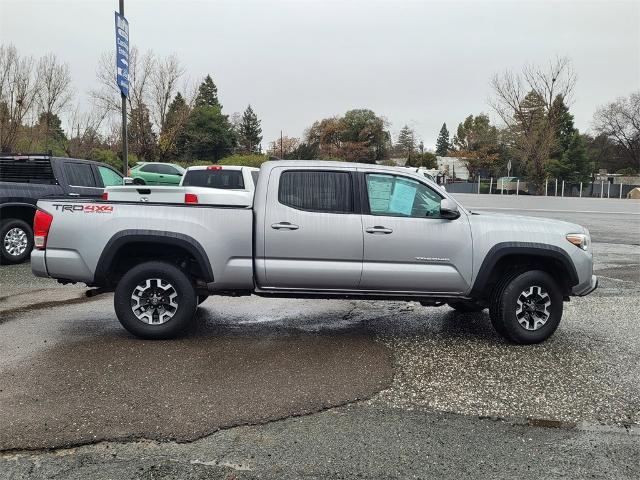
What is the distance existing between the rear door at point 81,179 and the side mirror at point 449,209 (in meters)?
8.02

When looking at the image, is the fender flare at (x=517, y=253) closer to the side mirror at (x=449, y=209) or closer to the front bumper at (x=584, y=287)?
the front bumper at (x=584, y=287)

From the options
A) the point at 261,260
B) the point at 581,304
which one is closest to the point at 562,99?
the point at 581,304

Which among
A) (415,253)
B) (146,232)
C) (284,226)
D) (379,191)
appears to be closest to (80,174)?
(146,232)

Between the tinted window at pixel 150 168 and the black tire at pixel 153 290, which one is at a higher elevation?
the tinted window at pixel 150 168

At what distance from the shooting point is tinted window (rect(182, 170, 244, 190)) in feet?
37.1

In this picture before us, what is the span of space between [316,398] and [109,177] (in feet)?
31.1

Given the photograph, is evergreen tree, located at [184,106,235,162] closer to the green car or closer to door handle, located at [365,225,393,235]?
the green car

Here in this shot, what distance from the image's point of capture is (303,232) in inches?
215

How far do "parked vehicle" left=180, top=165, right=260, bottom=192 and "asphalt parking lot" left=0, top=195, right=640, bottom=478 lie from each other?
492cm

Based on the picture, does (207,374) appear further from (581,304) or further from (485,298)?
(581,304)

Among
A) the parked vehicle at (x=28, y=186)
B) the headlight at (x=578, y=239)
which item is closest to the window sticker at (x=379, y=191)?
the headlight at (x=578, y=239)

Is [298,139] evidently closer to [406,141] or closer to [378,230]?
[406,141]

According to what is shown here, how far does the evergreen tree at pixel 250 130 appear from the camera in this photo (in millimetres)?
77000

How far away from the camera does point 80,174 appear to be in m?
11.2
